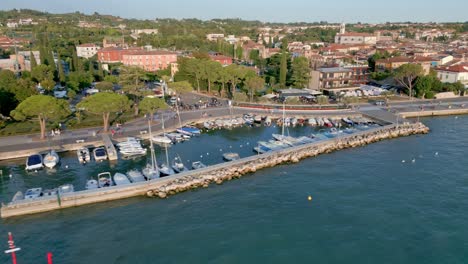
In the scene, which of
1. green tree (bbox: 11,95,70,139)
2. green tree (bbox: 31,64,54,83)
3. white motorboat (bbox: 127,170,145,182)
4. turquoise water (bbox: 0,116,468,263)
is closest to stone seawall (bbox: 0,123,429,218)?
turquoise water (bbox: 0,116,468,263)

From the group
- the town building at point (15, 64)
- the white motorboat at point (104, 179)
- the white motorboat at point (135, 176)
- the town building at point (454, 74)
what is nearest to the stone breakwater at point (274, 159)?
the white motorboat at point (135, 176)

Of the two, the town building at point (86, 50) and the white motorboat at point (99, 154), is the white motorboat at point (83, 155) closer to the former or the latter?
the white motorboat at point (99, 154)

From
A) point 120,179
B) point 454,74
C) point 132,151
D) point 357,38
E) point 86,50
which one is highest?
point 357,38

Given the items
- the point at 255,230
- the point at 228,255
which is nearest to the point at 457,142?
the point at 255,230

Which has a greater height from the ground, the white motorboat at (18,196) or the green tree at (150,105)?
the green tree at (150,105)

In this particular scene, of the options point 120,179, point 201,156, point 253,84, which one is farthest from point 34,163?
point 253,84

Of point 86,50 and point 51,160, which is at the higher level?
point 86,50

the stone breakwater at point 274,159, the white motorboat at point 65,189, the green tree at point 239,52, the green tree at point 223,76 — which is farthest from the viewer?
the green tree at point 239,52

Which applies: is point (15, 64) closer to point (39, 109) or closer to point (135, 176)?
point (39, 109)
